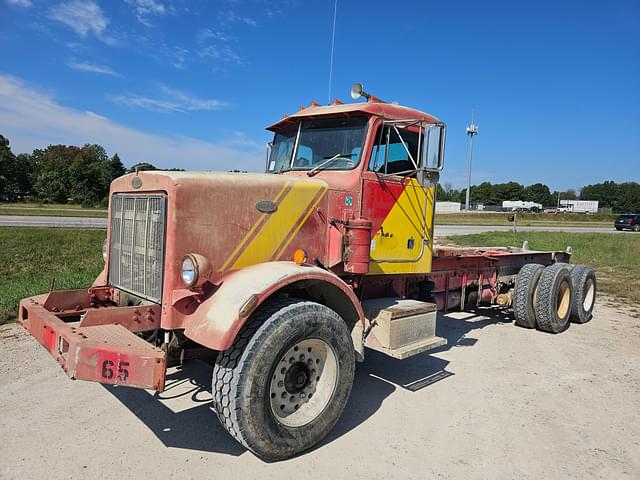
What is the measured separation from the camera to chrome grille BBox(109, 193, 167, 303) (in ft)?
12.1

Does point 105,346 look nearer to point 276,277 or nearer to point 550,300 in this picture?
point 276,277

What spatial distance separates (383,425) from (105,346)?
7.81 ft

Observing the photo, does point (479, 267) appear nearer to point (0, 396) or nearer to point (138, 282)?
point (138, 282)

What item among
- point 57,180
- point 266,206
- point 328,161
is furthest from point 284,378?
point 57,180

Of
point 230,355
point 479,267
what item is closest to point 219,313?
point 230,355

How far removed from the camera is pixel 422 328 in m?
4.73

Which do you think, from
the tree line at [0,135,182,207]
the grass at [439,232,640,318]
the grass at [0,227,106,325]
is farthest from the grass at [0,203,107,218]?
the grass at [439,232,640,318]

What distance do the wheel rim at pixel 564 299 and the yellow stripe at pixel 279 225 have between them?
5677mm

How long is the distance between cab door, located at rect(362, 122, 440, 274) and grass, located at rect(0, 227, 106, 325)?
18.6ft

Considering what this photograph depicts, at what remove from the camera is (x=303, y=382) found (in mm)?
3766

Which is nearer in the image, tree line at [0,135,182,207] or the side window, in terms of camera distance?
the side window

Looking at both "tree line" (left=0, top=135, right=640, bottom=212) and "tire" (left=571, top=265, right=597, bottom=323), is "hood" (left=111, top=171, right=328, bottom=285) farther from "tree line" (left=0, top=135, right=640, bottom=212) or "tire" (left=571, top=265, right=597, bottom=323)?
"tree line" (left=0, top=135, right=640, bottom=212)

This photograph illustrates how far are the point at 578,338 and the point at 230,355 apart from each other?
6.25 m

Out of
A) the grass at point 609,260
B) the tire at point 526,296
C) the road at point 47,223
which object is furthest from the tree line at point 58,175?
the tire at point 526,296
